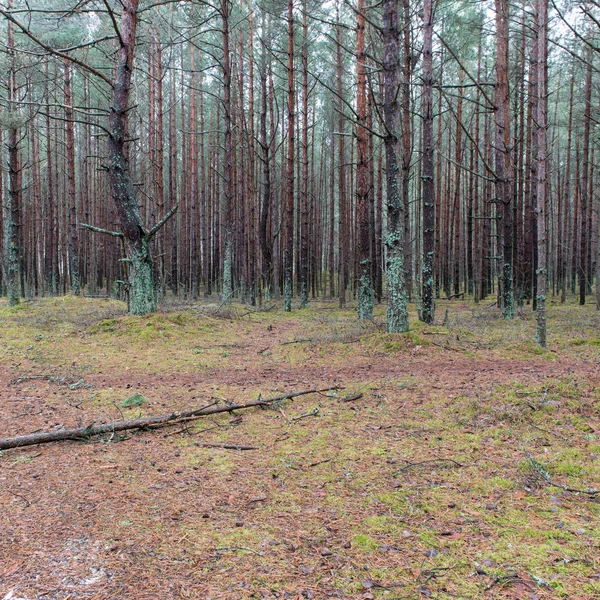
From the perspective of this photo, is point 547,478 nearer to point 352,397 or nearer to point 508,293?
point 352,397

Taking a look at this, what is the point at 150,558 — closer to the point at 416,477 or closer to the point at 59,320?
the point at 416,477

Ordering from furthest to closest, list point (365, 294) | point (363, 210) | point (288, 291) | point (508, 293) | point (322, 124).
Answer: point (322, 124), point (288, 291), point (508, 293), point (363, 210), point (365, 294)

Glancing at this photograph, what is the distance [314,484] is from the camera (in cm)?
320

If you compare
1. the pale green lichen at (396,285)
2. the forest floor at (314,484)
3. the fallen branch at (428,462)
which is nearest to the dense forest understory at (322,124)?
the pale green lichen at (396,285)

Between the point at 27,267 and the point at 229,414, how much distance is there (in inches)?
1026

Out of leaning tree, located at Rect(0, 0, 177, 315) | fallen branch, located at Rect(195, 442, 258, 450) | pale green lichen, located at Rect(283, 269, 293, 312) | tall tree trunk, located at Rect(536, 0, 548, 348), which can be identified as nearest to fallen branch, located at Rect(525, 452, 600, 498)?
fallen branch, located at Rect(195, 442, 258, 450)

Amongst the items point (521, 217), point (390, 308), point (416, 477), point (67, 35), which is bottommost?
point (416, 477)

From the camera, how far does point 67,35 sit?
17.3 metres

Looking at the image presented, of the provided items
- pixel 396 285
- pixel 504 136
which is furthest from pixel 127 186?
pixel 504 136

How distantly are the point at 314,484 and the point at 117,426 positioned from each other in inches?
76.9

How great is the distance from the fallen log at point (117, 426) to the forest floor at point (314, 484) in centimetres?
8

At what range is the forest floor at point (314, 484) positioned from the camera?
2.21 m

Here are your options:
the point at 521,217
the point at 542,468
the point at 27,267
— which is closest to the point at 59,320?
the point at 542,468

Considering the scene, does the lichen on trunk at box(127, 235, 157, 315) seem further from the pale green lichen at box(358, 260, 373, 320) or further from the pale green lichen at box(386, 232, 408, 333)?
the pale green lichen at box(386, 232, 408, 333)
